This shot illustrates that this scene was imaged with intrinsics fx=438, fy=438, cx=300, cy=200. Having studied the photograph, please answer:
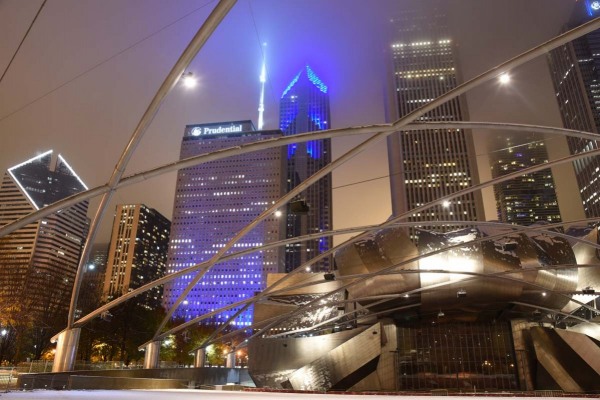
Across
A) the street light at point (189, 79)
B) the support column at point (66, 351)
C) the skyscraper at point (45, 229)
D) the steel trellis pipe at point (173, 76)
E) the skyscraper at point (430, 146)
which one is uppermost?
the skyscraper at point (430, 146)

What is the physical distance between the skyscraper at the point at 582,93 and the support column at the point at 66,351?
158m

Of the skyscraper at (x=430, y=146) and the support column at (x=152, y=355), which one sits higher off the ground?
the skyscraper at (x=430, y=146)

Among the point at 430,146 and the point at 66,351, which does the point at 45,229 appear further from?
the point at 66,351

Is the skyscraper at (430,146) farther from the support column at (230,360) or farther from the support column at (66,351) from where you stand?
the support column at (66,351)

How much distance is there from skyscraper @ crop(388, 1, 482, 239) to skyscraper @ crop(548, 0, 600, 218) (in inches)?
1528

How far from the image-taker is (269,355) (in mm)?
46844

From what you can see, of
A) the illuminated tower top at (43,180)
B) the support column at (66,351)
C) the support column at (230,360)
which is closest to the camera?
the support column at (66,351)

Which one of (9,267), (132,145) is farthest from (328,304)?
(9,267)

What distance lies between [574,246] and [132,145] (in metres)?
39.0

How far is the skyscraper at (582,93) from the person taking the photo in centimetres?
14750

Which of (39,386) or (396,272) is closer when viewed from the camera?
(39,386)

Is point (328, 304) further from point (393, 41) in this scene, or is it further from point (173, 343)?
Answer: point (393, 41)

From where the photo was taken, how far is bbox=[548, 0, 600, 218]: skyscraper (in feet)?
484

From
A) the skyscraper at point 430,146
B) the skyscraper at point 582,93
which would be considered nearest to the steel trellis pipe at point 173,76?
the skyscraper at point 430,146
